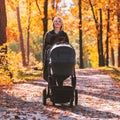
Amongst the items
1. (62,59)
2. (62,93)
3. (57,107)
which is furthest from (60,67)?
(57,107)

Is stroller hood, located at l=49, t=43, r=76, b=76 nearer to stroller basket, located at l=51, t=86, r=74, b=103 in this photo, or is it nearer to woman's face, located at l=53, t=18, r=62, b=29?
stroller basket, located at l=51, t=86, r=74, b=103

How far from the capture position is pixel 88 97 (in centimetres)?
1380

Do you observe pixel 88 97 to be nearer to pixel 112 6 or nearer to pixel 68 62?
pixel 68 62

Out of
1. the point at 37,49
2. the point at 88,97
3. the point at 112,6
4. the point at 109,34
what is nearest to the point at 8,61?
the point at 88,97

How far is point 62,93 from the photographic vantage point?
11.2m

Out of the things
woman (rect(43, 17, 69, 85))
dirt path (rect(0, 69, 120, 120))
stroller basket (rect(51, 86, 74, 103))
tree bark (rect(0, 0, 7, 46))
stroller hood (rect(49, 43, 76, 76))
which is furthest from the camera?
tree bark (rect(0, 0, 7, 46))

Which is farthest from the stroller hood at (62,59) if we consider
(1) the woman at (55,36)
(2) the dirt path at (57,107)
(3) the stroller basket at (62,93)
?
(2) the dirt path at (57,107)

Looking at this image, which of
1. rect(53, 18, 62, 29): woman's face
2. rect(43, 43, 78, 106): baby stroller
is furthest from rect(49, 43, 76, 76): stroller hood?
rect(53, 18, 62, 29): woman's face

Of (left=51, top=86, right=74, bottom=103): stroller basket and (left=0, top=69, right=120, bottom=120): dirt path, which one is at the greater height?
(left=51, top=86, right=74, bottom=103): stroller basket

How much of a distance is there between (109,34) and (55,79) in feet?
93.4

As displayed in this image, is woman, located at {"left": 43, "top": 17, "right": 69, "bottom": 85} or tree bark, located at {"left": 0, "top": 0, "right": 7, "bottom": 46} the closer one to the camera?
woman, located at {"left": 43, "top": 17, "right": 69, "bottom": 85}

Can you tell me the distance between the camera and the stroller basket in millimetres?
11188

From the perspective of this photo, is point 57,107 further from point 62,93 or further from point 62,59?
point 62,59

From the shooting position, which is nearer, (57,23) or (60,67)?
(60,67)
